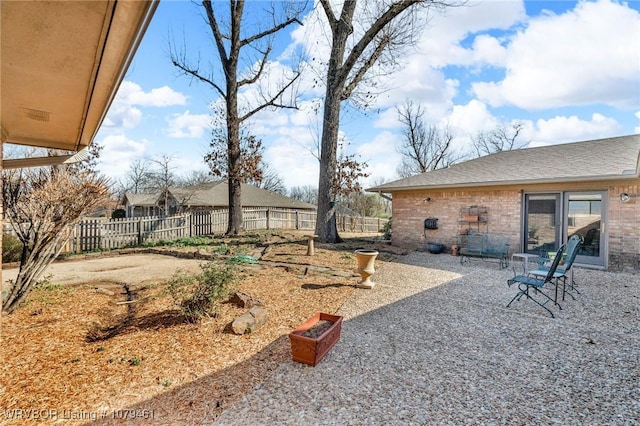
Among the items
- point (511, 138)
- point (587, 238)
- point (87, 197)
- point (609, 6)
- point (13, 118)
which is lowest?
point (587, 238)

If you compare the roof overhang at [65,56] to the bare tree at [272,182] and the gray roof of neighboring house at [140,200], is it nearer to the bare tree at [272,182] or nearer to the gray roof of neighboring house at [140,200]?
the gray roof of neighboring house at [140,200]

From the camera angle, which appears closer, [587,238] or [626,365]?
[626,365]

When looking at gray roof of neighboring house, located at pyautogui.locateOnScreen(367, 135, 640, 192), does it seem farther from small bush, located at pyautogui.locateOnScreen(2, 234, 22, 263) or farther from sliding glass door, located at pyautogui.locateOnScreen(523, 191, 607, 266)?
small bush, located at pyautogui.locateOnScreen(2, 234, 22, 263)

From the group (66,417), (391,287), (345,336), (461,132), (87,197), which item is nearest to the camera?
(66,417)

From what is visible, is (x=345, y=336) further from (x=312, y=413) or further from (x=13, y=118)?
(x=13, y=118)

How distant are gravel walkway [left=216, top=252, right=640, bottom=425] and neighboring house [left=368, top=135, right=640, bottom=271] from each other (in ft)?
11.4

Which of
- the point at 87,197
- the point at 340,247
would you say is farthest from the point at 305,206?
the point at 87,197

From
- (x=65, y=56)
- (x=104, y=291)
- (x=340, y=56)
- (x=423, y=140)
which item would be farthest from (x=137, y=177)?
(x=65, y=56)

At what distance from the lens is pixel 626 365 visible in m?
3.19

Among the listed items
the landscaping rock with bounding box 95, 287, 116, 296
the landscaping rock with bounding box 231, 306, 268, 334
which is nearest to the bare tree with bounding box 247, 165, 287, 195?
the landscaping rock with bounding box 95, 287, 116, 296

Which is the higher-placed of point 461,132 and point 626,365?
point 461,132

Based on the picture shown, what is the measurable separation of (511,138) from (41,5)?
33558 mm

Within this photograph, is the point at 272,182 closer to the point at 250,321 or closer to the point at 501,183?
the point at 501,183

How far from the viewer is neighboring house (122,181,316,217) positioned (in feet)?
77.0
